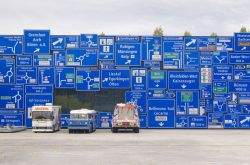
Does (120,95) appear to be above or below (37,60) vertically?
below

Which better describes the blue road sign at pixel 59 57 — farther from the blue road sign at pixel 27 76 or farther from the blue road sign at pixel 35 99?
the blue road sign at pixel 35 99

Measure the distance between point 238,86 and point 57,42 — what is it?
18.9 meters

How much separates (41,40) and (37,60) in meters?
2.07

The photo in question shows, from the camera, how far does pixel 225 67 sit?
52.7 meters

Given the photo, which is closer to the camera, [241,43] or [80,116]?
[80,116]

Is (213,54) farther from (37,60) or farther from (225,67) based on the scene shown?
(37,60)

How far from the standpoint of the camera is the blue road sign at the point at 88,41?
173 feet

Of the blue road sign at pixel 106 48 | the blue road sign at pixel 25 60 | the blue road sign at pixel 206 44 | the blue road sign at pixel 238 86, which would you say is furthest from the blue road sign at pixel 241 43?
the blue road sign at pixel 25 60

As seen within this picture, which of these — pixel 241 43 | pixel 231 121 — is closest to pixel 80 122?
pixel 231 121

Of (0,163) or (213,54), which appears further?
(213,54)

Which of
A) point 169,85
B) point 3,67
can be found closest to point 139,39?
point 169,85

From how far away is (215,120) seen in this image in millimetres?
52750

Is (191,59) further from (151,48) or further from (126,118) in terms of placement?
(126,118)

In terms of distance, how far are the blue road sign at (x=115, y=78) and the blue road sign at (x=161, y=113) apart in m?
3.25
